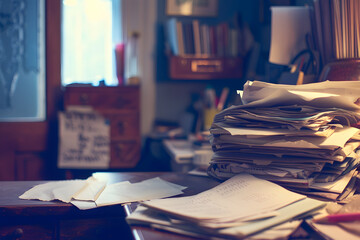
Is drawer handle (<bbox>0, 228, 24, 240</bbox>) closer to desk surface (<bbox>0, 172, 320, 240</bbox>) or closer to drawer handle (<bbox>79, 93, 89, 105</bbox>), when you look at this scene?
desk surface (<bbox>0, 172, 320, 240</bbox>)

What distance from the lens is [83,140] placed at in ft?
8.01

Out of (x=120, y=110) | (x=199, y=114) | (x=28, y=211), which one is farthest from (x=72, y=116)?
(x=28, y=211)

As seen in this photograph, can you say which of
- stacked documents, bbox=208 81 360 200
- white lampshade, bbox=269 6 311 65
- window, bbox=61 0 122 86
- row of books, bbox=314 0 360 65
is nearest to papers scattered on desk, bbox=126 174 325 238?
stacked documents, bbox=208 81 360 200

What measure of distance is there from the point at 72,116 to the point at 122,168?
0.42 metres

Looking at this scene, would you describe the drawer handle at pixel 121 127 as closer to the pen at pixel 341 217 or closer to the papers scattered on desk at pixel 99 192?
the papers scattered on desk at pixel 99 192

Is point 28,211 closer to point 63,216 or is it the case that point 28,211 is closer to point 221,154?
point 63,216

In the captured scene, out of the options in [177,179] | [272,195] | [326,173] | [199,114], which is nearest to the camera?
[272,195]

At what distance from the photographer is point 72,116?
2436 millimetres

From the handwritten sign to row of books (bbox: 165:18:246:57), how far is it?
0.67m

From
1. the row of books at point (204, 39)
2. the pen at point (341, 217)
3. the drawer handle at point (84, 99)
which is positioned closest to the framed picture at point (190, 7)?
the row of books at point (204, 39)

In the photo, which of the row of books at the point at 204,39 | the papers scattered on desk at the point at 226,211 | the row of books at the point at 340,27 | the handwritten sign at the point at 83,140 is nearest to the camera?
the papers scattered on desk at the point at 226,211

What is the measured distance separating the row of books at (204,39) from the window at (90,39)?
0.38 metres

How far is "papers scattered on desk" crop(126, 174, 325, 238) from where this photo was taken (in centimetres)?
64

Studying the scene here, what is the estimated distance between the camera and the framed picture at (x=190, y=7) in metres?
2.84
